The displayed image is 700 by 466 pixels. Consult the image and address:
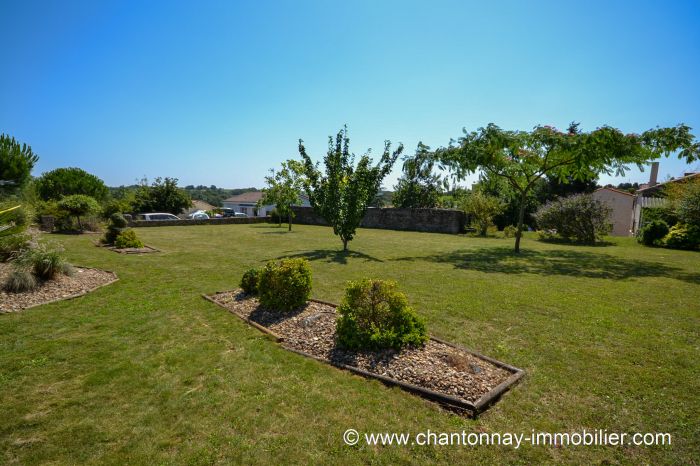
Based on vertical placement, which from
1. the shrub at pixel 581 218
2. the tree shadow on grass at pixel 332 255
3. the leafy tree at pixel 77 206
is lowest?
the tree shadow on grass at pixel 332 255

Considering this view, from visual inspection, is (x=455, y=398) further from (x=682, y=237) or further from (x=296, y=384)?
(x=682, y=237)

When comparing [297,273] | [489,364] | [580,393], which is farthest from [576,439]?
[297,273]

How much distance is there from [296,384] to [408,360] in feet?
4.85

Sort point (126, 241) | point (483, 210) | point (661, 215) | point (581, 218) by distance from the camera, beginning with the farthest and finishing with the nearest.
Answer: point (483, 210)
point (661, 215)
point (581, 218)
point (126, 241)

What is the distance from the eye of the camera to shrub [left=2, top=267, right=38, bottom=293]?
6949mm

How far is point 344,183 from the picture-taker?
13.9 m

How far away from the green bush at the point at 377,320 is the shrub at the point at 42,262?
7222mm

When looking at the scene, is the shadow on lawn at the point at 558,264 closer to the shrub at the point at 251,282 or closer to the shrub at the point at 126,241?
the shrub at the point at 251,282

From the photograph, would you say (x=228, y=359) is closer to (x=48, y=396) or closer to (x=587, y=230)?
(x=48, y=396)

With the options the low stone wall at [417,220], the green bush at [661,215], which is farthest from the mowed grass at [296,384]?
the low stone wall at [417,220]

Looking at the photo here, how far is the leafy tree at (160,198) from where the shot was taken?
3875cm

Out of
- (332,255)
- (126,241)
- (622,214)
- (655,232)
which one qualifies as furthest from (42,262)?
(622,214)
